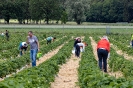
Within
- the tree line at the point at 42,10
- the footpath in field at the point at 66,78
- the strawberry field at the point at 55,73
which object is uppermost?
the tree line at the point at 42,10

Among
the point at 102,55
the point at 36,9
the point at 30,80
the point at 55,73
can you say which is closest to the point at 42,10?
the point at 36,9

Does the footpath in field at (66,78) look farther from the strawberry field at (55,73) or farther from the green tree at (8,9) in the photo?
the green tree at (8,9)

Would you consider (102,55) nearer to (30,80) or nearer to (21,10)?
(30,80)

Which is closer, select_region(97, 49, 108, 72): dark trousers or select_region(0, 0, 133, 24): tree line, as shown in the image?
select_region(97, 49, 108, 72): dark trousers

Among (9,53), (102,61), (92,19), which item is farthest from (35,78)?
(92,19)

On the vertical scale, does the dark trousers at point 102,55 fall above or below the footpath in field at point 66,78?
above

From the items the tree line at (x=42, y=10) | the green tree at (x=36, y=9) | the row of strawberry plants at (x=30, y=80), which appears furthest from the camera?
the tree line at (x=42, y=10)

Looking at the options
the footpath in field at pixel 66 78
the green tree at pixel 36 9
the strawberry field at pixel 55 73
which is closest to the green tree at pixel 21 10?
the green tree at pixel 36 9

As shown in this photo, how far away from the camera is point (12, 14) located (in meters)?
86.2

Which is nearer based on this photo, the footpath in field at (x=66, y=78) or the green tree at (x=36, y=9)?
the footpath in field at (x=66, y=78)

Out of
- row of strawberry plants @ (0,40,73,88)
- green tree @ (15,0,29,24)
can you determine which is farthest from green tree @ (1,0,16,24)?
row of strawberry plants @ (0,40,73,88)

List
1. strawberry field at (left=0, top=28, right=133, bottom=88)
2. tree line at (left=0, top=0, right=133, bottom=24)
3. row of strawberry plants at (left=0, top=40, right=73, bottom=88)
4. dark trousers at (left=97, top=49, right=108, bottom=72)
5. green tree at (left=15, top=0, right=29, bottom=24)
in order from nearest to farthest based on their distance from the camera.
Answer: row of strawberry plants at (left=0, top=40, right=73, bottom=88) → strawberry field at (left=0, top=28, right=133, bottom=88) → dark trousers at (left=97, top=49, right=108, bottom=72) → tree line at (left=0, top=0, right=133, bottom=24) → green tree at (left=15, top=0, right=29, bottom=24)

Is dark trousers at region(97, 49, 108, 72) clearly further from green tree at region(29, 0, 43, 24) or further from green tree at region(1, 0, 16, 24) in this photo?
green tree at region(1, 0, 16, 24)

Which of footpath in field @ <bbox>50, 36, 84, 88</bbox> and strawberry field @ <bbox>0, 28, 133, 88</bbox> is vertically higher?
strawberry field @ <bbox>0, 28, 133, 88</bbox>
